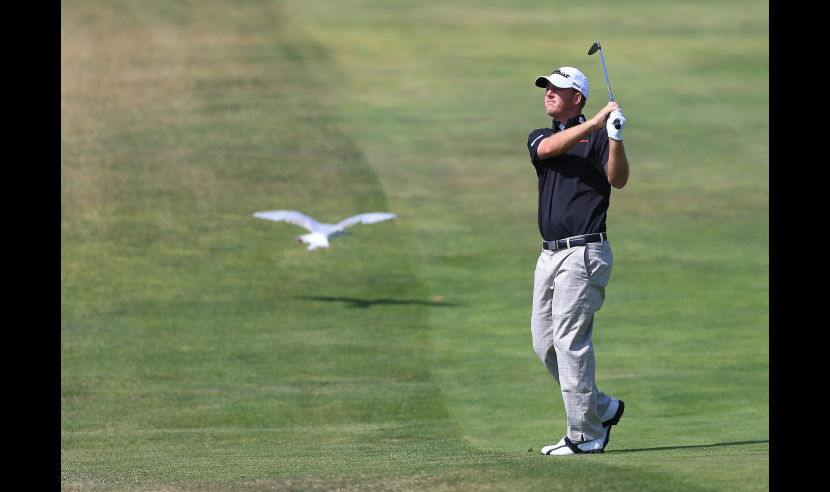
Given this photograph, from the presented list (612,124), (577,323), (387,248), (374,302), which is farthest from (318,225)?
(612,124)

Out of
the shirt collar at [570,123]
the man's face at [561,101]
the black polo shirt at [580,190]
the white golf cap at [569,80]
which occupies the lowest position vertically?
the black polo shirt at [580,190]

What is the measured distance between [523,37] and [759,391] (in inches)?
880

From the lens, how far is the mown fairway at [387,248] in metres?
9.36

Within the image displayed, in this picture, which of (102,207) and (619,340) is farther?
(102,207)

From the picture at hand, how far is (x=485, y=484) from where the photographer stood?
6.79 m

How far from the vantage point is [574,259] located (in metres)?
8.08

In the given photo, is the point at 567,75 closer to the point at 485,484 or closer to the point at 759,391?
the point at 485,484


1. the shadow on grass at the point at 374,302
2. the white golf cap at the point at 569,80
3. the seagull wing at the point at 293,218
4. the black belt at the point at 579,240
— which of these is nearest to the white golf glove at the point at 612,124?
the white golf cap at the point at 569,80

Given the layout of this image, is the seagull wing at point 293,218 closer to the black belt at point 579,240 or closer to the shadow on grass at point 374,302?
the shadow on grass at point 374,302

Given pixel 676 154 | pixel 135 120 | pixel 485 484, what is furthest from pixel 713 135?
pixel 485 484

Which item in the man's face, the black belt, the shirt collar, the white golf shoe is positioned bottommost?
the white golf shoe

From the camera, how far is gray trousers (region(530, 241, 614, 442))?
26.4 feet

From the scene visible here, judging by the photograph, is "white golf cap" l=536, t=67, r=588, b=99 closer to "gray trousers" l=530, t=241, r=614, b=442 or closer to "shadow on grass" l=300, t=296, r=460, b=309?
"gray trousers" l=530, t=241, r=614, b=442

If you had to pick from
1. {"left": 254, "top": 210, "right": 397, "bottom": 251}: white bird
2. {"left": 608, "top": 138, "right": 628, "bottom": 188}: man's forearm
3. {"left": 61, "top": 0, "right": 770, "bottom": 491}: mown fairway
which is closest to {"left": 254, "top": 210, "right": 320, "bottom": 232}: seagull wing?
{"left": 254, "top": 210, "right": 397, "bottom": 251}: white bird
